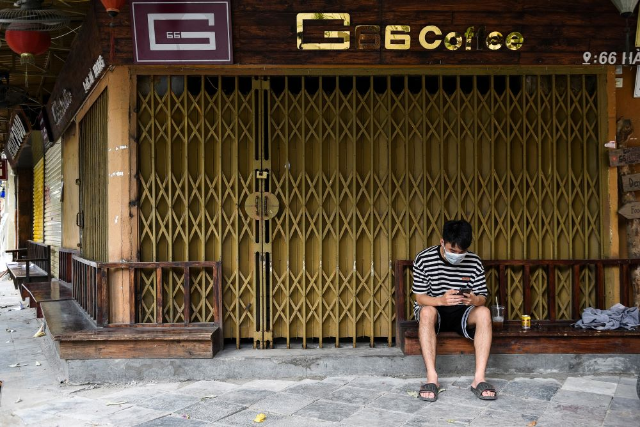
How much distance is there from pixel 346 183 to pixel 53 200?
8698 mm

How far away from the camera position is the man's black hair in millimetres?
4727

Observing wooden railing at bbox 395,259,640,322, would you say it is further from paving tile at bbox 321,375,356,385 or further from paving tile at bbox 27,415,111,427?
paving tile at bbox 27,415,111,427

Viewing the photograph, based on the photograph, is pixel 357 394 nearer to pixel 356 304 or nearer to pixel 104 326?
pixel 356 304

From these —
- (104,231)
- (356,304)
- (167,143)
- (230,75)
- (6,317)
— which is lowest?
(6,317)

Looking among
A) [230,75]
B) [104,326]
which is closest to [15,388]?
[104,326]

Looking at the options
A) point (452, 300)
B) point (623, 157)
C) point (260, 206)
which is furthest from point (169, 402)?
point (623, 157)

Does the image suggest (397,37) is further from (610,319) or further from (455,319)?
(610,319)

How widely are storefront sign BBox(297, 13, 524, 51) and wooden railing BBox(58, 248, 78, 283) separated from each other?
605 cm

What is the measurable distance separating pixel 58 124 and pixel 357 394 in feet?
23.5

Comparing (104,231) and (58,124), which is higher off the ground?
(58,124)

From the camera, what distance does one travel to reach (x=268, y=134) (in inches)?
224

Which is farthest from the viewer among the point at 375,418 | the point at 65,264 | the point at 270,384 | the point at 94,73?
the point at 65,264

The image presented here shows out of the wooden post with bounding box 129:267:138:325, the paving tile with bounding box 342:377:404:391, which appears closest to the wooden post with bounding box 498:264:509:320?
the paving tile with bounding box 342:377:404:391

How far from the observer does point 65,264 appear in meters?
10.1
